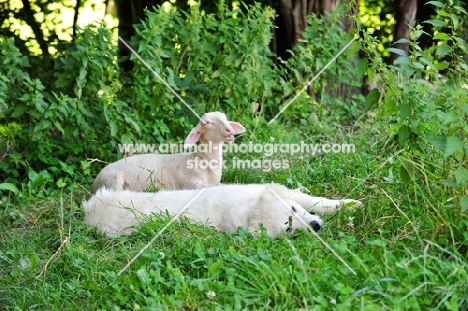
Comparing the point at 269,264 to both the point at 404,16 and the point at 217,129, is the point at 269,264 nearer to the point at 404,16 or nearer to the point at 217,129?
the point at 217,129

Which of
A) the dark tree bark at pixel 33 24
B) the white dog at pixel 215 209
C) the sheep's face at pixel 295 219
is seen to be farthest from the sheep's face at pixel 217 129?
the dark tree bark at pixel 33 24

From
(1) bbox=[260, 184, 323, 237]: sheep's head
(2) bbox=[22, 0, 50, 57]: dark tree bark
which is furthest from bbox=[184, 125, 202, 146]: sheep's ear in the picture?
(2) bbox=[22, 0, 50, 57]: dark tree bark

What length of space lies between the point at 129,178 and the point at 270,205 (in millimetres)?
1848

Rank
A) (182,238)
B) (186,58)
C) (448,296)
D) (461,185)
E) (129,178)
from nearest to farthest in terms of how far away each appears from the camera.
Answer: (448,296) → (461,185) → (182,238) → (129,178) → (186,58)

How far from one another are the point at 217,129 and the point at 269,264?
7.17 ft

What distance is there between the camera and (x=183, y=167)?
20.3 ft

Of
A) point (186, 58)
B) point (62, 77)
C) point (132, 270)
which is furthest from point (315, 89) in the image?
point (132, 270)

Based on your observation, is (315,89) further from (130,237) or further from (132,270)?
(132,270)

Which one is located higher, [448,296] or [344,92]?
[344,92]

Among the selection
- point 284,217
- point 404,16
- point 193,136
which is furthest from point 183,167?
point 404,16

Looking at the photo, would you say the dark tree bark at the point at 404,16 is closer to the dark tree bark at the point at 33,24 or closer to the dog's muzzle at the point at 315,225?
the dark tree bark at the point at 33,24

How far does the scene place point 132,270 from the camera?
166 inches

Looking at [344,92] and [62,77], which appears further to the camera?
[344,92]

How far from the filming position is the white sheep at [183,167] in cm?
600
